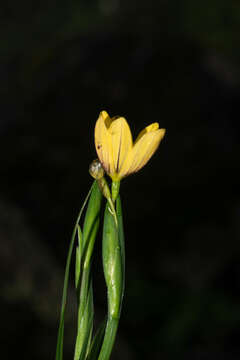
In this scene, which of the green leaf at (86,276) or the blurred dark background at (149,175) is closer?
the green leaf at (86,276)

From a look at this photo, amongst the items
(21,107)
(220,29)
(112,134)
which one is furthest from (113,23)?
(112,134)

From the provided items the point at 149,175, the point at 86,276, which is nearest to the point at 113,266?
the point at 86,276

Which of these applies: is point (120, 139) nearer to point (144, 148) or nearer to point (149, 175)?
point (144, 148)

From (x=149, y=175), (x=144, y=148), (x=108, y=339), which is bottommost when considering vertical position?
(x=108, y=339)

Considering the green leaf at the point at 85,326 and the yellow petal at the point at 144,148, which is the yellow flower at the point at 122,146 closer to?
the yellow petal at the point at 144,148

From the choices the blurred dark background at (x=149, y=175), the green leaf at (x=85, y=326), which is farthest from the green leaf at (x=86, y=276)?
the blurred dark background at (x=149, y=175)

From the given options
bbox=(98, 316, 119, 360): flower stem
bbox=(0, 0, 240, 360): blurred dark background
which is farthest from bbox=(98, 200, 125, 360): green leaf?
bbox=(0, 0, 240, 360): blurred dark background

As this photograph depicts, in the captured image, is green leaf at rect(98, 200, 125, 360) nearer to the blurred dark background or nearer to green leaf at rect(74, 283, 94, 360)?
green leaf at rect(74, 283, 94, 360)

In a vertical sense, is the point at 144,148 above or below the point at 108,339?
above
